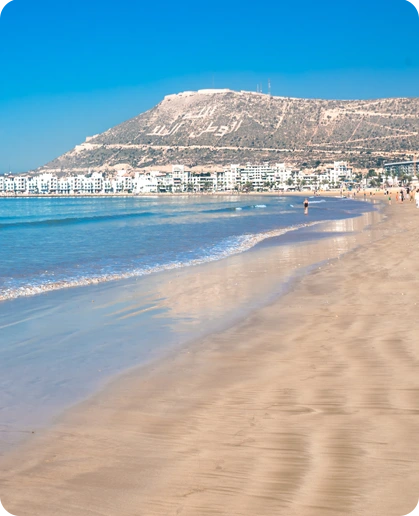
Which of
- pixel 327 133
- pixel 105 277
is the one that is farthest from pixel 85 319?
pixel 327 133

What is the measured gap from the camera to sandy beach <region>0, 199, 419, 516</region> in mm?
2947

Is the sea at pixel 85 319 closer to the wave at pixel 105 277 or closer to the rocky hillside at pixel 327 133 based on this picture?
the wave at pixel 105 277

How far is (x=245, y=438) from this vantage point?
367 cm

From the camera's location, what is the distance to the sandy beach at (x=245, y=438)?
2.95 meters

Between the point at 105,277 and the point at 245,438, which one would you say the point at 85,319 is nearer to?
the point at 105,277

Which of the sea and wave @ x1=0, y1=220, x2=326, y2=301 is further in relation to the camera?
wave @ x1=0, y1=220, x2=326, y2=301

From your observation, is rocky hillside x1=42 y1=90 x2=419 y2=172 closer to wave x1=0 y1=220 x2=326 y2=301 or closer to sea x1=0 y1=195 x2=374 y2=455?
wave x1=0 y1=220 x2=326 y2=301

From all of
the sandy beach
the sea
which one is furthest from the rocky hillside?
the sandy beach

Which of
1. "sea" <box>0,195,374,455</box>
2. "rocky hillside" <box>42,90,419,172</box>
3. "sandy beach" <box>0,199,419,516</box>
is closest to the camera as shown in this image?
"sandy beach" <box>0,199,419,516</box>

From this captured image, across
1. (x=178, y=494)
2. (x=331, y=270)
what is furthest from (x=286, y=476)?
(x=331, y=270)

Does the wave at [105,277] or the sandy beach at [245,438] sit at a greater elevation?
the wave at [105,277]

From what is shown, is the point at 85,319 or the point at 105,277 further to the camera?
the point at 105,277

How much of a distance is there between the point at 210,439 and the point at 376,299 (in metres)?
5.29

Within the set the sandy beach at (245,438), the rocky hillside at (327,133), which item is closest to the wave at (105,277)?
the sandy beach at (245,438)
